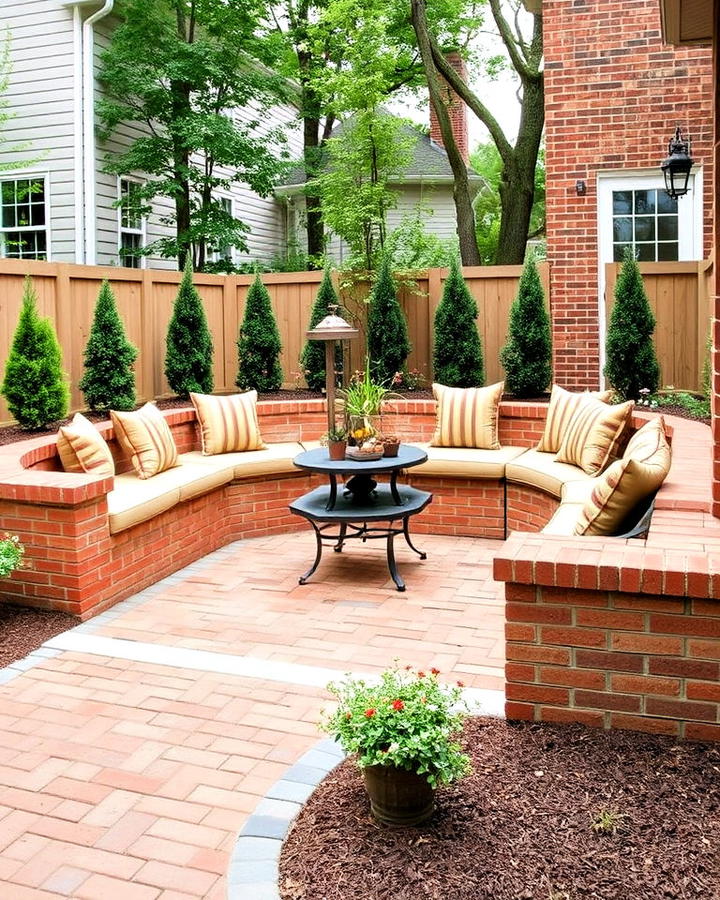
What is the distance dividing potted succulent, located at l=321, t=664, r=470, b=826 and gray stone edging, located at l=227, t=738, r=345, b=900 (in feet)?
1.00

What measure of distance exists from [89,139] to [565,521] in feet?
30.9

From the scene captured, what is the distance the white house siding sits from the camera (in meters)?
11.7

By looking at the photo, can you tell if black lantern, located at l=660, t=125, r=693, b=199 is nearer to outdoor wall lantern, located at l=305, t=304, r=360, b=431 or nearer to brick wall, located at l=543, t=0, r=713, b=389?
brick wall, located at l=543, t=0, r=713, b=389

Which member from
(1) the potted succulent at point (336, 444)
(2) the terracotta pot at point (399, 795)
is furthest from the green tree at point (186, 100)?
(2) the terracotta pot at point (399, 795)

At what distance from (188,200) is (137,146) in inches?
43.1

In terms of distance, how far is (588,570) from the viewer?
9.95 feet

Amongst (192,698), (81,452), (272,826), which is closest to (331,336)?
(81,452)

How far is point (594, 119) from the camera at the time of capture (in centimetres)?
930

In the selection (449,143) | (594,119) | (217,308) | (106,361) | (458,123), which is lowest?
(106,361)

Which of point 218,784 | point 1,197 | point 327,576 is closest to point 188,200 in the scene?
point 1,197

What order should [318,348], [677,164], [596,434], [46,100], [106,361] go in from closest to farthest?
[596,434] < [106,361] < [677,164] < [318,348] < [46,100]

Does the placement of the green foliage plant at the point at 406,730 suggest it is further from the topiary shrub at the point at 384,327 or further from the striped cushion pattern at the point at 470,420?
the topiary shrub at the point at 384,327

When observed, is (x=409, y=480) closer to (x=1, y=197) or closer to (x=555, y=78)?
(x=555, y=78)

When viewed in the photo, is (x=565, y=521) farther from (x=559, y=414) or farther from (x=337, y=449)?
(x=559, y=414)
